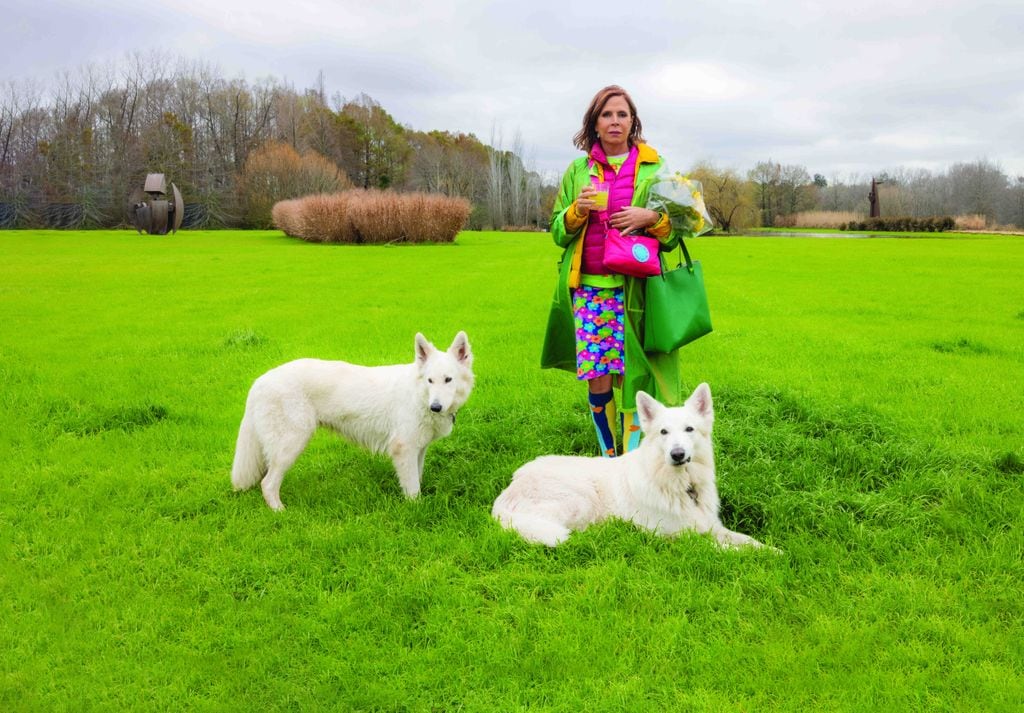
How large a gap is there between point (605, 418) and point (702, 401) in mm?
1226

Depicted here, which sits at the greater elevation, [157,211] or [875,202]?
[875,202]

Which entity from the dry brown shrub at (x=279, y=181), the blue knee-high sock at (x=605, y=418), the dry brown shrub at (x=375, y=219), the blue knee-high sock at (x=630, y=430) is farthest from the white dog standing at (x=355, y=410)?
the dry brown shrub at (x=279, y=181)

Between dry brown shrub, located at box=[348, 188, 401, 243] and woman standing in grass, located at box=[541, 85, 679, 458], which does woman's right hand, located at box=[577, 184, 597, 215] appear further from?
dry brown shrub, located at box=[348, 188, 401, 243]

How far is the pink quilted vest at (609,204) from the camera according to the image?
475 centimetres

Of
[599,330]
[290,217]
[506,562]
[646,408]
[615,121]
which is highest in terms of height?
[290,217]

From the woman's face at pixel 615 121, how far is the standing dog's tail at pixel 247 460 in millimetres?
Result: 3220

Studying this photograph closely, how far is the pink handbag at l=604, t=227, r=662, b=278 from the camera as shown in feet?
15.1

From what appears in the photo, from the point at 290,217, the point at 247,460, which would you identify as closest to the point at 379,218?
the point at 290,217

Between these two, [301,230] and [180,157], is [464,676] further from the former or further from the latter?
[180,157]

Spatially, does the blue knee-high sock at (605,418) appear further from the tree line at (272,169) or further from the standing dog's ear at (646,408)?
the tree line at (272,169)

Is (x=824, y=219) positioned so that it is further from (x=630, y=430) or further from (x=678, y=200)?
(x=678, y=200)

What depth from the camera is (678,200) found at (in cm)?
452

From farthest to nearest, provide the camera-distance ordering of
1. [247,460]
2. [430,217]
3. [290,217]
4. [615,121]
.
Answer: [290,217] → [430,217] → [247,460] → [615,121]

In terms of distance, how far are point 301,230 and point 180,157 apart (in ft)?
123
